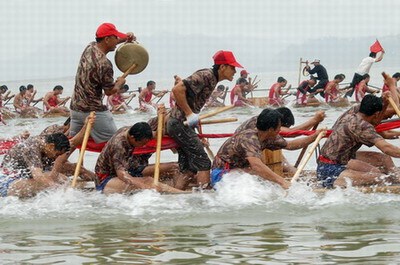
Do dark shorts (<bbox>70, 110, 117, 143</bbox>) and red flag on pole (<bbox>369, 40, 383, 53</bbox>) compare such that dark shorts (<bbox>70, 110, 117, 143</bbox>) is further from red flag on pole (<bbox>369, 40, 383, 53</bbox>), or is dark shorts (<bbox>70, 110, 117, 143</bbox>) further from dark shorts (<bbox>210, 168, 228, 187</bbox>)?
red flag on pole (<bbox>369, 40, 383, 53</bbox>)

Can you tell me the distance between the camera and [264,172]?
9.73m

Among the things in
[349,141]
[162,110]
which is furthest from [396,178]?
[162,110]

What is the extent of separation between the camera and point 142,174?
10914mm

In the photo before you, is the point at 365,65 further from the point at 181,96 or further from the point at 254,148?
the point at 254,148

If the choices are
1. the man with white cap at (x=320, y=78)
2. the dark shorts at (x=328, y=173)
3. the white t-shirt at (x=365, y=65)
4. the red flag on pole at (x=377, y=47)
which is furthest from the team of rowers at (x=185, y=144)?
the man with white cap at (x=320, y=78)

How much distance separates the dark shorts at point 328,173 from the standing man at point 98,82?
241 cm

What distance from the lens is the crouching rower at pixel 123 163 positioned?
1002cm

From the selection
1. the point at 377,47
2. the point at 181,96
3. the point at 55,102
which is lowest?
the point at 55,102

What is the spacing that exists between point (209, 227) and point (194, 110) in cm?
201

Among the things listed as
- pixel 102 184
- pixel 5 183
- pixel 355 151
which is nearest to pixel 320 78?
pixel 355 151

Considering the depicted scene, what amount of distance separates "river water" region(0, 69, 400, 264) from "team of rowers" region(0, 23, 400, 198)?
9.0 inches

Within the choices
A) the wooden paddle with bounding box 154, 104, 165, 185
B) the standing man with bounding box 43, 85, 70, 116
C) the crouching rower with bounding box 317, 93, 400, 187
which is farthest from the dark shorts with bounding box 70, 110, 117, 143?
the standing man with bounding box 43, 85, 70, 116

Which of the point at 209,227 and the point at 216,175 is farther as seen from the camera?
the point at 216,175

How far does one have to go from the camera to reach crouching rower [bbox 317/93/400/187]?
9.87 metres
